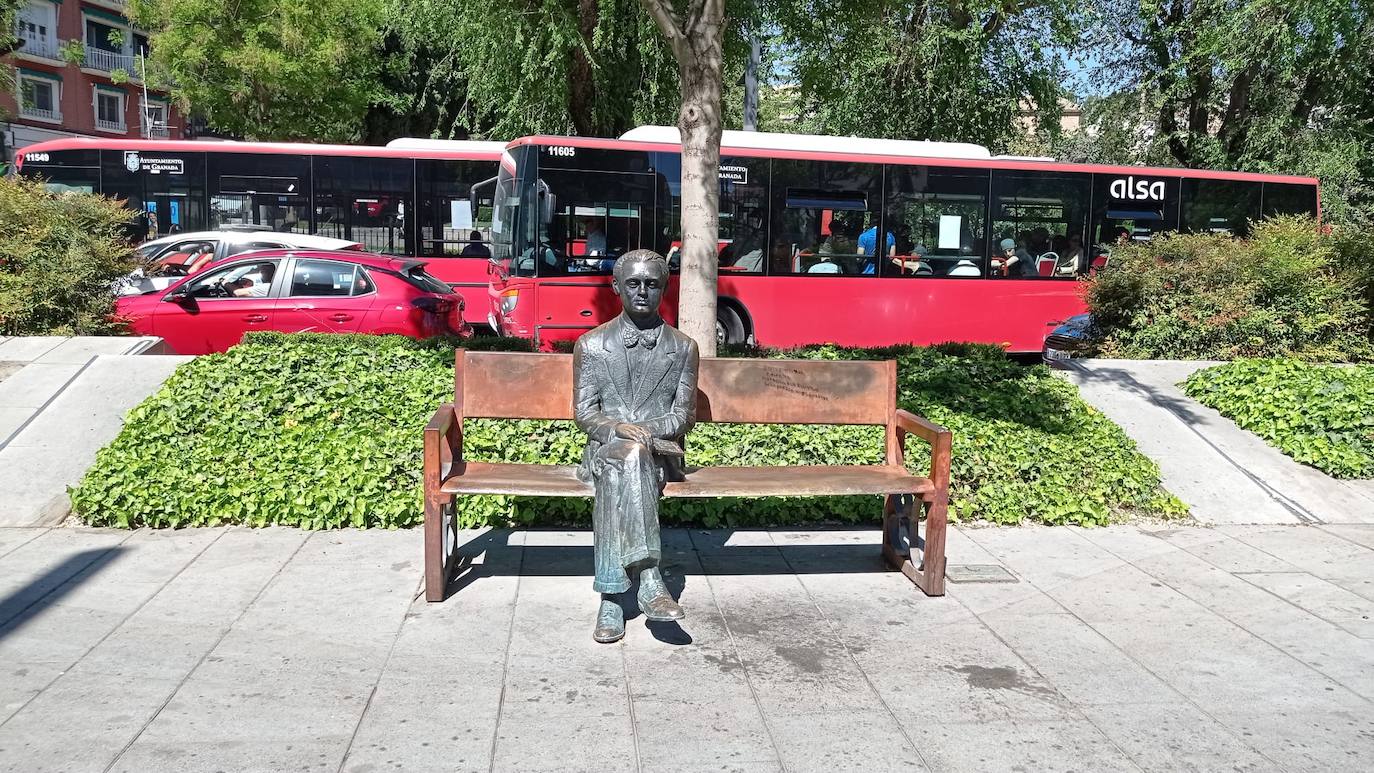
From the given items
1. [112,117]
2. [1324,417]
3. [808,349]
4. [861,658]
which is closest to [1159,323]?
[1324,417]

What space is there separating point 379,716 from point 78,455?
3903 millimetres

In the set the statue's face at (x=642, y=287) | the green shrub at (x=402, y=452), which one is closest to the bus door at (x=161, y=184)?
the green shrub at (x=402, y=452)

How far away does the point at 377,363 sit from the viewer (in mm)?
7559

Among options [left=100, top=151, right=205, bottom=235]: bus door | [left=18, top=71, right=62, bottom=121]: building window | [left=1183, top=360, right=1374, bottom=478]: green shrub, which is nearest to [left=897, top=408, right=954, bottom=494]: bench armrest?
[left=1183, top=360, right=1374, bottom=478]: green shrub

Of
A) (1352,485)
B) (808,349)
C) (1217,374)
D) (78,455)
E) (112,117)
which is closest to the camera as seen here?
(78,455)

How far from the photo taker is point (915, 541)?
5648 mm

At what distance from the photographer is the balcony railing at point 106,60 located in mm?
44719

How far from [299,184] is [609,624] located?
1397 cm

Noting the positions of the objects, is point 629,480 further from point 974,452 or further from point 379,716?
point 974,452

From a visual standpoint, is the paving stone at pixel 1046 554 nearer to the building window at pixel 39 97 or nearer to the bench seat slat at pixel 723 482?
the bench seat slat at pixel 723 482

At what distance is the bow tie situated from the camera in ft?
16.5

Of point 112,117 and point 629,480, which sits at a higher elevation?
point 112,117

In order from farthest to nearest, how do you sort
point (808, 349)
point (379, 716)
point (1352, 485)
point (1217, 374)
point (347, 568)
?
1. point (808, 349)
2. point (1217, 374)
3. point (1352, 485)
4. point (347, 568)
5. point (379, 716)

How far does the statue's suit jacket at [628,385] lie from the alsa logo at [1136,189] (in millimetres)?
11652
